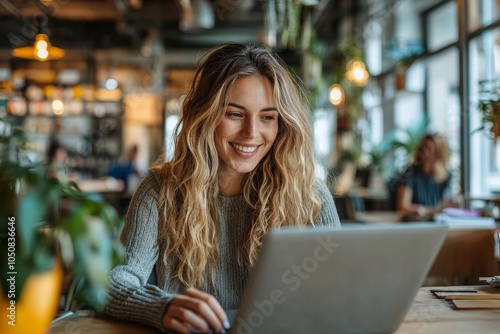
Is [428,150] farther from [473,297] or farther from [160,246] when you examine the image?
[160,246]

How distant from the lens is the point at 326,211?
2.05 meters

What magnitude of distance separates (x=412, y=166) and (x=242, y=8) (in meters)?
5.65

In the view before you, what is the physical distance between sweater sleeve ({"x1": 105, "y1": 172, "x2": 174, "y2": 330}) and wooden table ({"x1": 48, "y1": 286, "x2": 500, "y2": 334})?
0.04m

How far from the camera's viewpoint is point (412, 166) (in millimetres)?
6047

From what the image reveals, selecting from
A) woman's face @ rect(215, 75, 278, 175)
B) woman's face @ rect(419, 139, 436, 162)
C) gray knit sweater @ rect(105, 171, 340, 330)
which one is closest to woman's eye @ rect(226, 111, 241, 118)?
woman's face @ rect(215, 75, 278, 175)

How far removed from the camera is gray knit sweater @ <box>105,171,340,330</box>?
68.8 inches

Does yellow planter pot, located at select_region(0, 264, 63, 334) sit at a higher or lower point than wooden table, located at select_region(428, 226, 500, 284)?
higher

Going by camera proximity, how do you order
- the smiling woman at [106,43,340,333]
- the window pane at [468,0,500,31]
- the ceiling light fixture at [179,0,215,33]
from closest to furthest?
the smiling woman at [106,43,340,333], the window pane at [468,0,500,31], the ceiling light fixture at [179,0,215,33]

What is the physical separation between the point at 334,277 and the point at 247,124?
86 centimetres

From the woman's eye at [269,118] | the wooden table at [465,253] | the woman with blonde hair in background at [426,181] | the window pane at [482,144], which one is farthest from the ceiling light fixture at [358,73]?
the woman's eye at [269,118]

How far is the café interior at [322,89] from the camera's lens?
3895mm

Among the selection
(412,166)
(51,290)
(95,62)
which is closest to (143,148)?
(95,62)

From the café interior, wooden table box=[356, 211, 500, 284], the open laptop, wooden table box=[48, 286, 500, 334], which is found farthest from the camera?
the café interior

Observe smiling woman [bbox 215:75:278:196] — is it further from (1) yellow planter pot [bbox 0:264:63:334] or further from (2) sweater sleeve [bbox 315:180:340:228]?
(1) yellow planter pot [bbox 0:264:63:334]
